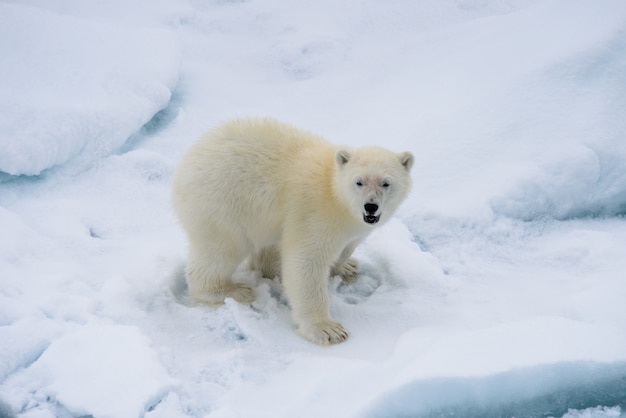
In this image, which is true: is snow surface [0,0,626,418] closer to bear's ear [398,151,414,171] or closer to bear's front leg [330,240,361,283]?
bear's front leg [330,240,361,283]

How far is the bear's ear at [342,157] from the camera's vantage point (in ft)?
12.7

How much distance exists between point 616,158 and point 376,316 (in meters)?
2.72

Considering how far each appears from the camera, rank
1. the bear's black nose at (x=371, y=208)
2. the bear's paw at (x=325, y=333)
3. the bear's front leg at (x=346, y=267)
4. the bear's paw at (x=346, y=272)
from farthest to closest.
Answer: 1. the bear's paw at (x=346, y=272)
2. the bear's front leg at (x=346, y=267)
3. the bear's paw at (x=325, y=333)
4. the bear's black nose at (x=371, y=208)

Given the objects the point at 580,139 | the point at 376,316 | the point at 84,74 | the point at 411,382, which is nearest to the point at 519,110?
the point at 580,139

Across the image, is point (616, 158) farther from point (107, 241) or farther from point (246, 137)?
point (107, 241)

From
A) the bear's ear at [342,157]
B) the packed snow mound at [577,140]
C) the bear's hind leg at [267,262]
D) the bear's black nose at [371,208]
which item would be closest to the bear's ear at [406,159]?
the bear's ear at [342,157]

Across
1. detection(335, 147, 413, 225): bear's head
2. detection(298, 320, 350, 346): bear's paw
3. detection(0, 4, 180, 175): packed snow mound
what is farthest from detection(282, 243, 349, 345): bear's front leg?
detection(0, 4, 180, 175): packed snow mound

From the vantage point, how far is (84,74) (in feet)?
20.4

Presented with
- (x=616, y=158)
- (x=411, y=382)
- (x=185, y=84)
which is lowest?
(x=411, y=382)

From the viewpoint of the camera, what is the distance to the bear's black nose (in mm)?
3627

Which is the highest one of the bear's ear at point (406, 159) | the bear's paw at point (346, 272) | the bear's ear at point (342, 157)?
the bear's ear at point (406, 159)

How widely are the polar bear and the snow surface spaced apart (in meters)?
0.26

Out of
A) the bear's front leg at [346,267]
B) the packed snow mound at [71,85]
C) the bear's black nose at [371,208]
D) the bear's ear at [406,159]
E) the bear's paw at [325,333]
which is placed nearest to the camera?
the bear's black nose at [371,208]

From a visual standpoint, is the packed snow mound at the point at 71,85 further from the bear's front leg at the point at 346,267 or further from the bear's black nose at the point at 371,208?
the bear's black nose at the point at 371,208
